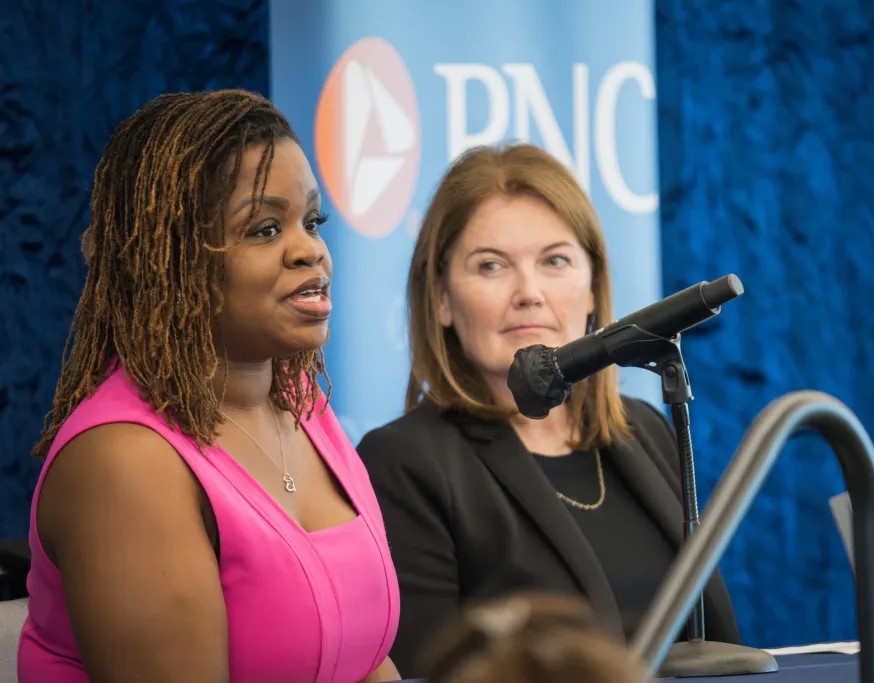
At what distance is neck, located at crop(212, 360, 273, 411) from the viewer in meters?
1.56

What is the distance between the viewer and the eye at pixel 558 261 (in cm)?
250

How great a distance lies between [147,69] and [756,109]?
6.88 feet

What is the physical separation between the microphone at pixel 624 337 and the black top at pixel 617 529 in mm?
879

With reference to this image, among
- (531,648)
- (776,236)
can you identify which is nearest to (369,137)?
(776,236)

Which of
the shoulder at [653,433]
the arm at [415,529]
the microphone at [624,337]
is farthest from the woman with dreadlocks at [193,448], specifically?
the shoulder at [653,433]

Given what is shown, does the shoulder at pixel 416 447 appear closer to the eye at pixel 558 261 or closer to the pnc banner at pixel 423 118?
the eye at pixel 558 261

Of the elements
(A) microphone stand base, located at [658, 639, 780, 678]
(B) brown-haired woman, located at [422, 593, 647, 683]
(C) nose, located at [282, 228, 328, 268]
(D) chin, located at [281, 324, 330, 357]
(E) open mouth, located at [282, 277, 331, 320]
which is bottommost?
(A) microphone stand base, located at [658, 639, 780, 678]

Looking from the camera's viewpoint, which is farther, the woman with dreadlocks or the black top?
the black top

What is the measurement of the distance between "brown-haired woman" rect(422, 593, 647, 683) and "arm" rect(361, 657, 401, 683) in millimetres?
1224

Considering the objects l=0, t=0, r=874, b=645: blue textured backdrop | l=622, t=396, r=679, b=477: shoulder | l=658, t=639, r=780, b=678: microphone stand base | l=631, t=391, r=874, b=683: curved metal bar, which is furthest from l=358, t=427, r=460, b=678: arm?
l=0, t=0, r=874, b=645: blue textured backdrop

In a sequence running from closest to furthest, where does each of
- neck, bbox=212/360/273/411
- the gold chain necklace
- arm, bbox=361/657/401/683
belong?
neck, bbox=212/360/273/411
arm, bbox=361/657/401/683
the gold chain necklace

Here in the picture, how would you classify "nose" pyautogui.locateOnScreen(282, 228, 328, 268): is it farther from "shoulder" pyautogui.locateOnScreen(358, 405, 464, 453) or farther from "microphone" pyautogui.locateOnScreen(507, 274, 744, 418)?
"shoulder" pyautogui.locateOnScreen(358, 405, 464, 453)

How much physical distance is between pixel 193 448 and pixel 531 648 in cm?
100

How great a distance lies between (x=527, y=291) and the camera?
2.43 m
